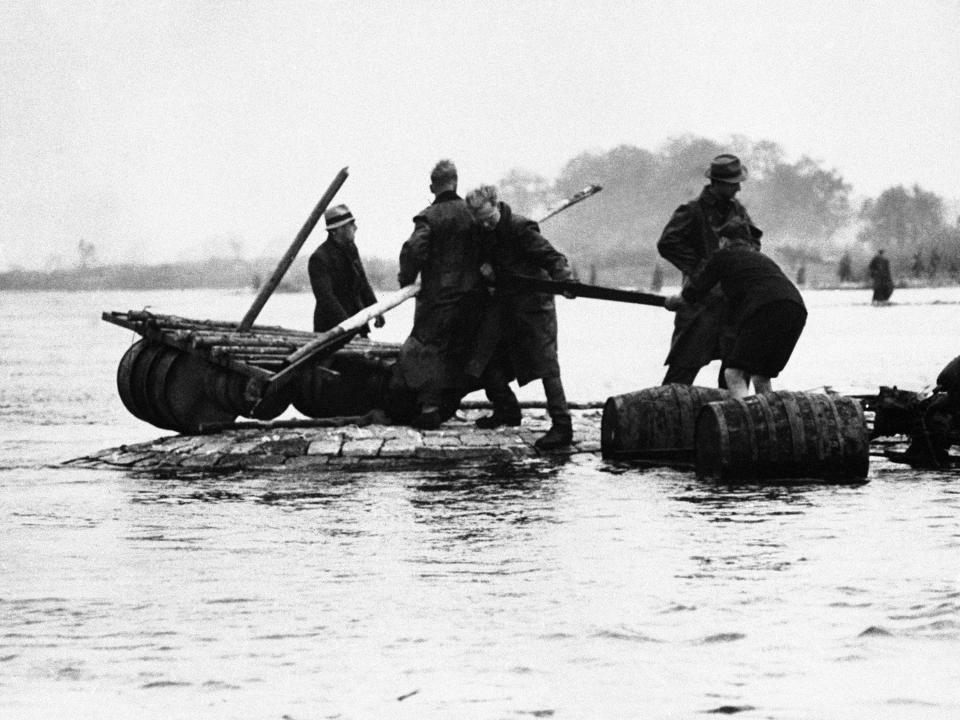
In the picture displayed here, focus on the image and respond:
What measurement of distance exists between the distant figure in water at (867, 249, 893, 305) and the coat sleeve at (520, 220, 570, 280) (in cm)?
2980

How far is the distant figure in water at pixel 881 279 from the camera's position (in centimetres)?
4100

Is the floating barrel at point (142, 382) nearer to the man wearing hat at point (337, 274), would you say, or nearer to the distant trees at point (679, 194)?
the man wearing hat at point (337, 274)

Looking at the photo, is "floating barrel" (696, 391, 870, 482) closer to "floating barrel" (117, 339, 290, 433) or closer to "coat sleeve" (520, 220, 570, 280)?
"coat sleeve" (520, 220, 570, 280)

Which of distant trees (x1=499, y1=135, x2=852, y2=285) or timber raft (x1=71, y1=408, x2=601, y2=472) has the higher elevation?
distant trees (x1=499, y1=135, x2=852, y2=285)

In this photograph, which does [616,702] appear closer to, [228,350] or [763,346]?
[763,346]

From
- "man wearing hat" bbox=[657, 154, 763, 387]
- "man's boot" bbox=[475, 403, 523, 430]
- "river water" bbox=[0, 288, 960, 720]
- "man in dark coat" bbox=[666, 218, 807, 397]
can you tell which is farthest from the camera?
"man's boot" bbox=[475, 403, 523, 430]

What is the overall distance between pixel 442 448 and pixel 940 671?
659 cm

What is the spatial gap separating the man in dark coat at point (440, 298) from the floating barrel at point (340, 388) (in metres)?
0.59

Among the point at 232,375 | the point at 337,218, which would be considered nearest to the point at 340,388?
the point at 232,375

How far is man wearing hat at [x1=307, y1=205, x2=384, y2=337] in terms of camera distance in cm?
1341

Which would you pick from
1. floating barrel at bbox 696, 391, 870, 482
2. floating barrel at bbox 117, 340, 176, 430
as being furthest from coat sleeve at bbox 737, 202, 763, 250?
floating barrel at bbox 117, 340, 176, 430

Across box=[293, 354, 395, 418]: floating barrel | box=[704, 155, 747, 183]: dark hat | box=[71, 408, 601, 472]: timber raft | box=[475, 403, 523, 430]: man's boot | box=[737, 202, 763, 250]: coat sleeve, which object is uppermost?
box=[704, 155, 747, 183]: dark hat

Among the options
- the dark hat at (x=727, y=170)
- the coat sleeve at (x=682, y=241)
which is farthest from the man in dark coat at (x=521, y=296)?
the dark hat at (x=727, y=170)

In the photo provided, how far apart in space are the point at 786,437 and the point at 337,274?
5062 millimetres
